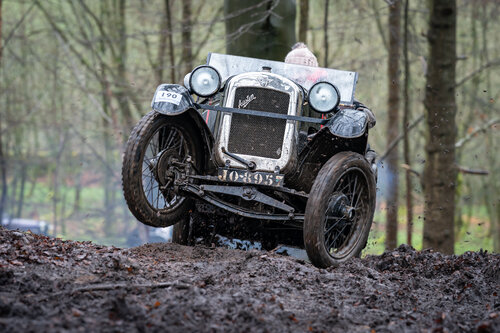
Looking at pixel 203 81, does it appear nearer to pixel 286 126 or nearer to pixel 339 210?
pixel 286 126

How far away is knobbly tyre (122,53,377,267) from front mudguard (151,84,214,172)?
0.4 inches

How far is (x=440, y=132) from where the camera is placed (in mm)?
10781

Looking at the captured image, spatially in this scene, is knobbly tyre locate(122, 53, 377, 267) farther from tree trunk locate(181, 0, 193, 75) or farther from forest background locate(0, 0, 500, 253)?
tree trunk locate(181, 0, 193, 75)

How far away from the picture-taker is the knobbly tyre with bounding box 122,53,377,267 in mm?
6484

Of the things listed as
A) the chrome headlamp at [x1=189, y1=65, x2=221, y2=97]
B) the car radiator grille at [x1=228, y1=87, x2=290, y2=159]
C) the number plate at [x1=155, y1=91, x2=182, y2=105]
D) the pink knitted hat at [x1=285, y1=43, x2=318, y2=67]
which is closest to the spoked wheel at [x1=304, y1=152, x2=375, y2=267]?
the car radiator grille at [x1=228, y1=87, x2=290, y2=159]

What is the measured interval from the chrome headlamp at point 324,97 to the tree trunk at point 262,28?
18.6 feet

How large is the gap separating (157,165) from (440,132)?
5789 millimetres

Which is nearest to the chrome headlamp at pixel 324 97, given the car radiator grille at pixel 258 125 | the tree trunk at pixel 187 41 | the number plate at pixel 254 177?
the car radiator grille at pixel 258 125

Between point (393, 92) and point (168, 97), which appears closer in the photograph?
point (168, 97)

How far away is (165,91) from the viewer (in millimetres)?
6762

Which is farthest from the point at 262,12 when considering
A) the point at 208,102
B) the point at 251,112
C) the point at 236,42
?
the point at 251,112

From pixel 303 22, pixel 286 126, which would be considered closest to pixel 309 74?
pixel 286 126

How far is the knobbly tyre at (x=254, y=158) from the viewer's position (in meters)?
6.48

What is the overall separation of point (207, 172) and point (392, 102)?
10.8 metres
